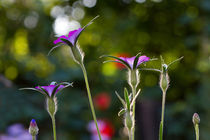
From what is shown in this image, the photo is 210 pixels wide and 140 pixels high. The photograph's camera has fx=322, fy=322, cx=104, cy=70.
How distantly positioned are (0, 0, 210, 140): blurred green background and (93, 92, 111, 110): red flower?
0.07 m

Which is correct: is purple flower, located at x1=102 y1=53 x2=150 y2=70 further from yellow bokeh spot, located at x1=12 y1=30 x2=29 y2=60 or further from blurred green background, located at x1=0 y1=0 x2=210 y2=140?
yellow bokeh spot, located at x1=12 y1=30 x2=29 y2=60

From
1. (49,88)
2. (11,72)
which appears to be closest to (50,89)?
(49,88)

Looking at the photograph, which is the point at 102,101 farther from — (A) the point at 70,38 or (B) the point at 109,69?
(A) the point at 70,38

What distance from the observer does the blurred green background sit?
2.26 metres

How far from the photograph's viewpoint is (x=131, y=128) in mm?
388

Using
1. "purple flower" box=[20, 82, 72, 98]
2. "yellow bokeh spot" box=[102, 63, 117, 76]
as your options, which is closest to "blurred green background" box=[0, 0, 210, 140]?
"yellow bokeh spot" box=[102, 63, 117, 76]

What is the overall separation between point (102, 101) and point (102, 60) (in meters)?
0.68

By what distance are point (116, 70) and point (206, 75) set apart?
688 mm

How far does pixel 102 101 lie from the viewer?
228cm

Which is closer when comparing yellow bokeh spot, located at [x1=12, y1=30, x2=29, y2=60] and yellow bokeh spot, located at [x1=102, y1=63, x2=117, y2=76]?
yellow bokeh spot, located at [x1=102, y1=63, x2=117, y2=76]

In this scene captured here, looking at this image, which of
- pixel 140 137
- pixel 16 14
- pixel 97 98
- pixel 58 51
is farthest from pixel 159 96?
pixel 16 14

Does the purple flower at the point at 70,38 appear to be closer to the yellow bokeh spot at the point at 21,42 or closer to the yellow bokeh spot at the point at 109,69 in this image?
the yellow bokeh spot at the point at 109,69

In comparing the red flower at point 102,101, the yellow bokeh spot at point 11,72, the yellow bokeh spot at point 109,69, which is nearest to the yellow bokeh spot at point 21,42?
the yellow bokeh spot at point 11,72

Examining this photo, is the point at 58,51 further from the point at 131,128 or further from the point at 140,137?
the point at 131,128
